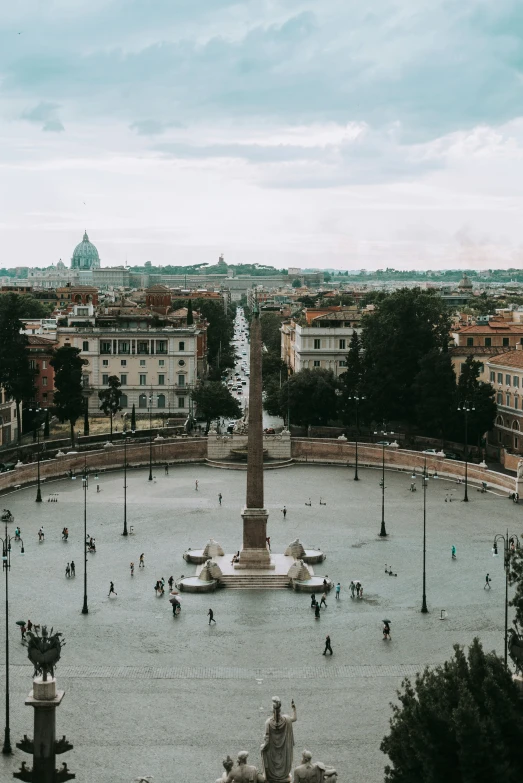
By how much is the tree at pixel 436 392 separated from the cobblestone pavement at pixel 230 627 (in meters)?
12.6

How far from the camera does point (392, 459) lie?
236 feet

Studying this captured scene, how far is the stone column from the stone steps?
38.5 inches

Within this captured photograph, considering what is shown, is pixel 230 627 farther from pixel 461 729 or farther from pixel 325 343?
pixel 325 343

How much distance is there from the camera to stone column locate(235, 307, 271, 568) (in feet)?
148

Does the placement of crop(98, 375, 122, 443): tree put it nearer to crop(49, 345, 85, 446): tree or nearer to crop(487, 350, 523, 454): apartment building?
crop(49, 345, 85, 446): tree

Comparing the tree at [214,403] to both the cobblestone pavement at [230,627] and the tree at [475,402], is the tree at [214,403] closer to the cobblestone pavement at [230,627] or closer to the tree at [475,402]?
the tree at [475,402]

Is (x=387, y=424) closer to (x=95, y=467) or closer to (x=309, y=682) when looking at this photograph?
(x=95, y=467)

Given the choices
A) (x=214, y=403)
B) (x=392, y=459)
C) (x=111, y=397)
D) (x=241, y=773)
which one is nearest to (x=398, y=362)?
(x=392, y=459)

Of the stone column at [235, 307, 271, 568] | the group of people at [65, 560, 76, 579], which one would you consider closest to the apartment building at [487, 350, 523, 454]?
the stone column at [235, 307, 271, 568]

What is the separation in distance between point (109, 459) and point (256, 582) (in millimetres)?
28928

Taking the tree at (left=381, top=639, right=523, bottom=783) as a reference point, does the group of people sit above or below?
below

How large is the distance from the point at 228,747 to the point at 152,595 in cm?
1483

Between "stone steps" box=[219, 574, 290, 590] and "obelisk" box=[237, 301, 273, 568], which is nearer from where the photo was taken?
"stone steps" box=[219, 574, 290, 590]

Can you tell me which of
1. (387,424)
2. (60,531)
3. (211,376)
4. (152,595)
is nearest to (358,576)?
(152,595)
